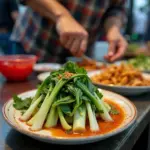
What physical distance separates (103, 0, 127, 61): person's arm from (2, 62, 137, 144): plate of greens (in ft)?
2.62

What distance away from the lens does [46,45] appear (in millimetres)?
1720

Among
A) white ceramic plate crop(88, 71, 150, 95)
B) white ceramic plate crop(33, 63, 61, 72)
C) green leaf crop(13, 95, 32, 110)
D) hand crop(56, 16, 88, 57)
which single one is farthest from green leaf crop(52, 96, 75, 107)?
white ceramic plate crop(33, 63, 61, 72)

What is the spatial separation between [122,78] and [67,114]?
485mm

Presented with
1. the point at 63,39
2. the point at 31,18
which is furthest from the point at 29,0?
the point at 63,39

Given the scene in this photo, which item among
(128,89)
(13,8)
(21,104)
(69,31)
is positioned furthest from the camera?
(13,8)

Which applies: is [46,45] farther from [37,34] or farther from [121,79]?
[121,79]

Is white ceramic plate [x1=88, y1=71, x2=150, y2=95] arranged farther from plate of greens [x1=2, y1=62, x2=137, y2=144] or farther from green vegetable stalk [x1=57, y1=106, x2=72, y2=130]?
green vegetable stalk [x1=57, y1=106, x2=72, y2=130]

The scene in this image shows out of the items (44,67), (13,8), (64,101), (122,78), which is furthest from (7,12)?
(64,101)

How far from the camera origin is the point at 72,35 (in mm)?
1203

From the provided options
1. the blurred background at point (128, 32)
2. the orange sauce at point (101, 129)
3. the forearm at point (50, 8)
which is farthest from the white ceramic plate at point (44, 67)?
the orange sauce at point (101, 129)

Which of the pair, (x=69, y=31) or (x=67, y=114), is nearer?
(x=67, y=114)

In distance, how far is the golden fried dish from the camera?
1.06 meters

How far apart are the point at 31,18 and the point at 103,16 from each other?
48cm

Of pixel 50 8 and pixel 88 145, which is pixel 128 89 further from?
pixel 50 8
